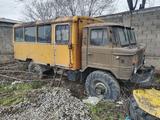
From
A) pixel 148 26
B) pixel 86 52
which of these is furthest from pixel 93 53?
pixel 148 26

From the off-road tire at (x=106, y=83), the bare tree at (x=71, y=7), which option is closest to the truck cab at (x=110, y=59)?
the off-road tire at (x=106, y=83)

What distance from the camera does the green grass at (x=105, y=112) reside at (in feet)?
17.4

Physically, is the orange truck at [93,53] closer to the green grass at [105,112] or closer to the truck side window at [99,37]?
the truck side window at [99,37]

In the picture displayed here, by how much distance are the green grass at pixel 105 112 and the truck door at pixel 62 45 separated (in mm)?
2183

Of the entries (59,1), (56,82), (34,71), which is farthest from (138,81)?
(59,1)

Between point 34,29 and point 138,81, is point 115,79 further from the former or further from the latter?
point 34,29

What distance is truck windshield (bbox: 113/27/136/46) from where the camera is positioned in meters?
6.54

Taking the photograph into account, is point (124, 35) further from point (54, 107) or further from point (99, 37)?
A: point (54, 107)

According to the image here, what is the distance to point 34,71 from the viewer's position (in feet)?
31.9

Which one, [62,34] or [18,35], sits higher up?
[18,35]

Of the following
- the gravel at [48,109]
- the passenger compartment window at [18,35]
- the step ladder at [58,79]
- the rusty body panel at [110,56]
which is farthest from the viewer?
the passenger compartment window at [18,35]

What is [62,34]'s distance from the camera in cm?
764

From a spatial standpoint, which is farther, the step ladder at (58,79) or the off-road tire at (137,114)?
the step ladder at (58,79)

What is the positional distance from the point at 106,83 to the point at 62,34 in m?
2.39
